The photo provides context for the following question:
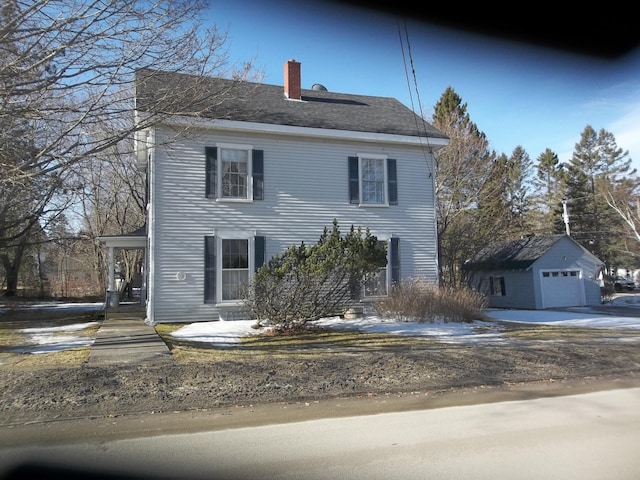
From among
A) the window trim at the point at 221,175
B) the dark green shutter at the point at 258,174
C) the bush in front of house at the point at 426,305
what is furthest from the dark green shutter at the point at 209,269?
the bush in front of house at the point at 426,305

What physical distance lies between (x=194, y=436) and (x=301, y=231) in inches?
453

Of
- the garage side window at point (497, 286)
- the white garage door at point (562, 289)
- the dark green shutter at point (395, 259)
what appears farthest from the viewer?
the garage side window at point (497, 286)

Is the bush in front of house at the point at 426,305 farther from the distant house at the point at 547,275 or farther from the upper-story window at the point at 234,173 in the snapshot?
the distant house at the point at 547,275

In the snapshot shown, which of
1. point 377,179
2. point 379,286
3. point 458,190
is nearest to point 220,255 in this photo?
point 379,286

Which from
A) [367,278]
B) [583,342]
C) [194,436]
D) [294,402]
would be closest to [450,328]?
[367,278]

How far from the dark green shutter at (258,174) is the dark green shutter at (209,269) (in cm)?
192

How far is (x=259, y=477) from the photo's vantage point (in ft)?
14.2

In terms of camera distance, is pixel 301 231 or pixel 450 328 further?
pixel 301 231

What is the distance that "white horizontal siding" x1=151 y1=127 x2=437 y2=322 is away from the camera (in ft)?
50.1

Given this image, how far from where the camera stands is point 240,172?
53.3ft

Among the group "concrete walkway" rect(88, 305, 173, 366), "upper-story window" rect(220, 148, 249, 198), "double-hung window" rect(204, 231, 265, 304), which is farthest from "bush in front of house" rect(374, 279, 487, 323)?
"concrete walkway" rect(88, 305, 173, 366)

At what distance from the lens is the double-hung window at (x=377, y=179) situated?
57.7 ft

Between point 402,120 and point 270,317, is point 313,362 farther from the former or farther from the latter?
point 402,120

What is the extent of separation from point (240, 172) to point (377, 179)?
4.65 meters
